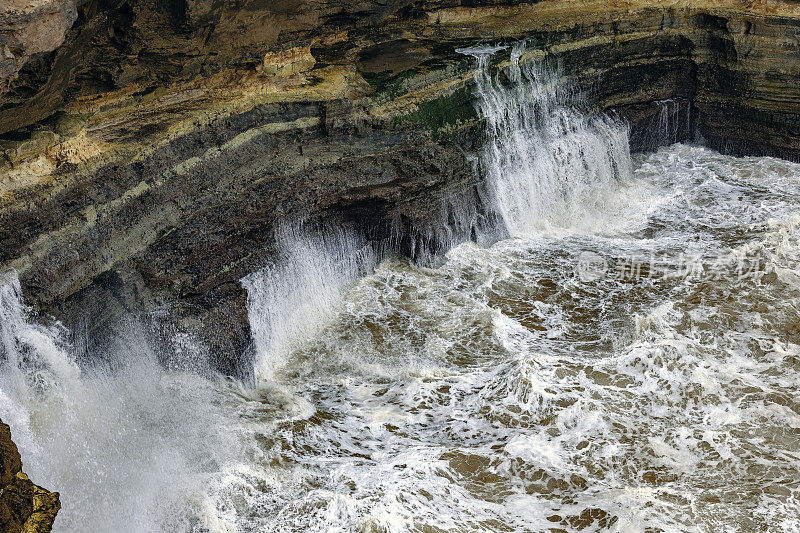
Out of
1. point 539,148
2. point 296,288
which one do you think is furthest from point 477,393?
point 539,148

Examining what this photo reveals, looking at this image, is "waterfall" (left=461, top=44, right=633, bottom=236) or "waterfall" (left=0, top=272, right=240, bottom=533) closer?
"waterfall" (left=0, top=272, right=240, bottom=533)

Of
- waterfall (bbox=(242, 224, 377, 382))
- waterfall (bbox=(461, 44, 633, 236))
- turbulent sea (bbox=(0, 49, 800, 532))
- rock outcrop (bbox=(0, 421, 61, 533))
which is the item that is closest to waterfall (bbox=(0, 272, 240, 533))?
turbulent sea (bbox=(0, 49, 800, 532))

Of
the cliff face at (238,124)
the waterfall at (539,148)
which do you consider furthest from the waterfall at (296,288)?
the waterfall at (539,148)

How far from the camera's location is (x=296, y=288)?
332 inches

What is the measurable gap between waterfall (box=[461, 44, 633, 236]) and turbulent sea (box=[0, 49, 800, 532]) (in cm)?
5

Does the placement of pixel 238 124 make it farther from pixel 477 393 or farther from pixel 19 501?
pixel 19 501

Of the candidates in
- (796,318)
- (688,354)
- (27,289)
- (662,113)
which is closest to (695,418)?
(688,354)

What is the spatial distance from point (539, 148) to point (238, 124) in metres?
4.35

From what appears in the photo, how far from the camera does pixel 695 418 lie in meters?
6.81

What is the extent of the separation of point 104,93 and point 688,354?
19.4ft

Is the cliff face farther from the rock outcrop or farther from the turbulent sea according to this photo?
the rock outcrop

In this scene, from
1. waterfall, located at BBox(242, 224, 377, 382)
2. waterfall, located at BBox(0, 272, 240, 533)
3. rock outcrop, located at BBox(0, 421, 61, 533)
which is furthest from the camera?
waterfall, located at BBox(242, 224, 377, 382)

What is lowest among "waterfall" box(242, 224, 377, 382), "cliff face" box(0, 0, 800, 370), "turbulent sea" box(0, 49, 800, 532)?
"turbulent sea" box(0, 49, 800, 532)

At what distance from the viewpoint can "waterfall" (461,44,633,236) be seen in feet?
33.1
